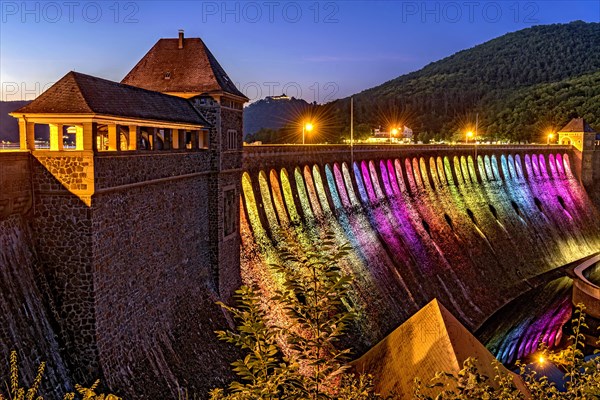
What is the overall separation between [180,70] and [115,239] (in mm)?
9191

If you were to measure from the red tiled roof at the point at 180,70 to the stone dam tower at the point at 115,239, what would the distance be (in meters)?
0.09

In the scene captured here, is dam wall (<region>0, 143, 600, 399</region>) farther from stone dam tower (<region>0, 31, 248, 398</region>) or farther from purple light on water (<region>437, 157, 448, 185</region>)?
purple light on water (<region>437, 157, 448, 185</region>)

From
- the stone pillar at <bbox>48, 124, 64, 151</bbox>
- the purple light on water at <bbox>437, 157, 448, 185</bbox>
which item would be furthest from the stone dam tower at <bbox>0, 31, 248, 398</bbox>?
the purple light on water at <bbox>437, 157, 448, 185</bbox>

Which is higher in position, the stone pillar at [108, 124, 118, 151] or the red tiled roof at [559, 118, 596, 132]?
the red tiled roof at [559, 118, 596, 132]

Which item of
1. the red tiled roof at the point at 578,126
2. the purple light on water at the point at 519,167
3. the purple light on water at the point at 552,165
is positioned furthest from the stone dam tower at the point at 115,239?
the red tiled roof at the point at 578,126

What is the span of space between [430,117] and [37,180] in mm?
122885

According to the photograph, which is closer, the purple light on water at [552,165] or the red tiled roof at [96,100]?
the red tiled roof at [96,100]

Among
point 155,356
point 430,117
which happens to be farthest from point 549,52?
point 155,356

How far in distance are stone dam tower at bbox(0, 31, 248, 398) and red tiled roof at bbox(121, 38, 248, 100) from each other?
0.29 feet

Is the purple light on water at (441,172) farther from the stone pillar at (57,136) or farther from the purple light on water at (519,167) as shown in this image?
the stone pillar at (57,136)

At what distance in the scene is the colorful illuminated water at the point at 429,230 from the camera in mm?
31062

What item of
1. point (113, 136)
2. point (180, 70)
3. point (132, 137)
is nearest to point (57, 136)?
point (113, 136)

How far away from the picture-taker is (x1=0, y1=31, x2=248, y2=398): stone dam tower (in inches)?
603

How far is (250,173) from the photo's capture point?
29.2 meters
